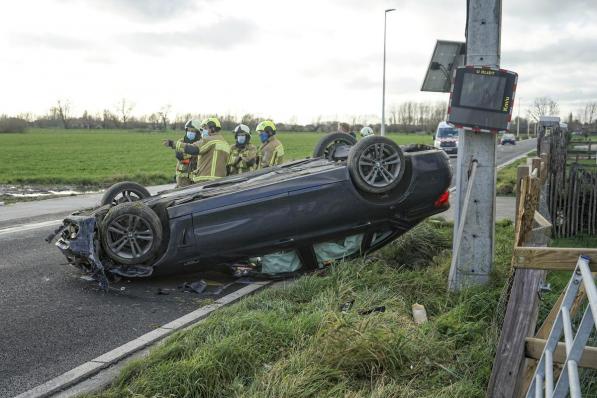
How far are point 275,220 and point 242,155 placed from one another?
4.61 m

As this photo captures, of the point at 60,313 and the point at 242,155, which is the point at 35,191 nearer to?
the point at 242,155

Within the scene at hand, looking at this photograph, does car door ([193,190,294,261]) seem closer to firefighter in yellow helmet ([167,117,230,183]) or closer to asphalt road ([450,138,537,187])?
firefighter in yellow helmet ([167,117,230,183])

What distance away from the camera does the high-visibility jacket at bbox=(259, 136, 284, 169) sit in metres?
10.8

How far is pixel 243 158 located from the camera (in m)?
10.9

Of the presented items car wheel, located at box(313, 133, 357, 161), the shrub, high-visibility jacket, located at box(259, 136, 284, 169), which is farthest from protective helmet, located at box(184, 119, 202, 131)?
the shrub

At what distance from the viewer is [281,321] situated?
14.9 ft

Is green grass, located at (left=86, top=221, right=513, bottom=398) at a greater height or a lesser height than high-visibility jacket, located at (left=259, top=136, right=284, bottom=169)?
lesser

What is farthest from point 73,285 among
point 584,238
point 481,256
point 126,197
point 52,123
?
point 52,123

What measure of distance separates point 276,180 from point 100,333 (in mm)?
2495

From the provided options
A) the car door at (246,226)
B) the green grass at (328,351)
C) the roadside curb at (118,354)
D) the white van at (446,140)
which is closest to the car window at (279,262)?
the car door at (246,226)

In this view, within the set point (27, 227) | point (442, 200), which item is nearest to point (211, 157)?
point (27, 227)

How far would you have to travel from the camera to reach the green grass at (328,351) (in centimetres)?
358

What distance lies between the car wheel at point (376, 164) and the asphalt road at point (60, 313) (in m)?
1.95

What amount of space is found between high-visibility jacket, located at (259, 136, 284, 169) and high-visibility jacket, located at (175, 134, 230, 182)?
100cm
